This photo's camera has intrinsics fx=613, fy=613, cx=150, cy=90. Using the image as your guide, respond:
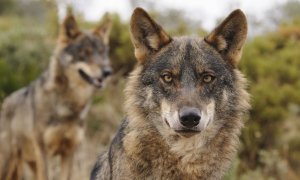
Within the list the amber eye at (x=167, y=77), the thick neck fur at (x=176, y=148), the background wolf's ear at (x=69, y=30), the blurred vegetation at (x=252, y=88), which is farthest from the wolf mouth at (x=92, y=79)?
the amber eye at (x=167, y=77)

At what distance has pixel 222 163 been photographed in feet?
15.8

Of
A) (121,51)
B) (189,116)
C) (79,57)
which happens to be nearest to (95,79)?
(79,57)

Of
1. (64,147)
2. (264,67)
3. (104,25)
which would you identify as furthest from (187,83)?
(264,67)

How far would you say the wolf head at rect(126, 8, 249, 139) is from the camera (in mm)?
4547

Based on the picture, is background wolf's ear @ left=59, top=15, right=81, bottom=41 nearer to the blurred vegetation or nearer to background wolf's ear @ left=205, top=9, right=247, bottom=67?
the blurred vegetation

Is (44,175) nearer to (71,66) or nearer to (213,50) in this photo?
(71,66)

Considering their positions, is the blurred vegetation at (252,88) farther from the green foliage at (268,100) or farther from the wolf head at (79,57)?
the wolf head at (79,57)

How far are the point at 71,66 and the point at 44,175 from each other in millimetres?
1707

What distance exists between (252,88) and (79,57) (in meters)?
5.17

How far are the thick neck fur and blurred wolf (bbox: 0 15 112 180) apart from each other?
4040mm

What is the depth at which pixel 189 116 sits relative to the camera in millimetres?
4387

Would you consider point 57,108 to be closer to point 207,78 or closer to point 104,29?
point 104,29

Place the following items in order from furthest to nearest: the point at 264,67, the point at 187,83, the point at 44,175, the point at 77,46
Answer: the point at 264,67
the point at 77,46
the point at 44,175
the point at 187,83

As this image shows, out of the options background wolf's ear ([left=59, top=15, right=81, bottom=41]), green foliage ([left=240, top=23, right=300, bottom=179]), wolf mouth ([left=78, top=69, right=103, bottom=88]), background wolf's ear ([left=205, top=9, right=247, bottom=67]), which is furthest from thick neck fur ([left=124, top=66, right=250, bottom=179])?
green foliage ([left=240, top=23, right=300, bottom=179])
